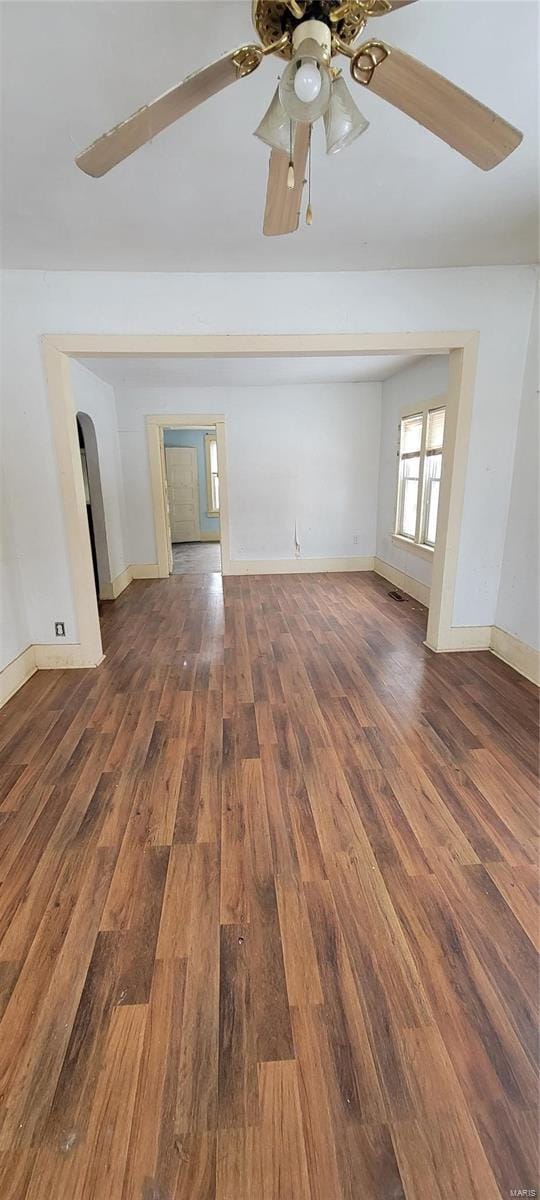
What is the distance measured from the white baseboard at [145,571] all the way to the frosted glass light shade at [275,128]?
16.8 ft

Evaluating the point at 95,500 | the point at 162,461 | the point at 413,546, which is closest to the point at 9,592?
the point at 95,500

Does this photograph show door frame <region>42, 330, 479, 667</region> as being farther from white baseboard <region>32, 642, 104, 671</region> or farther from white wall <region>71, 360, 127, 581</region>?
white wall <region>71, 360, 127, 581</region>

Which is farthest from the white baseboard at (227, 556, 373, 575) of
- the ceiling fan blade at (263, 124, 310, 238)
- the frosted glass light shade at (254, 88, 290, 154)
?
the frosted glass light shade at (254, 88, 290, 154)

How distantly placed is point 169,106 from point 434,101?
61 centimetres

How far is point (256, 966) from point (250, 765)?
2.96 feet

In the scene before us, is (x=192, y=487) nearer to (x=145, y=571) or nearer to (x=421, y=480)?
(x=145, y=571)

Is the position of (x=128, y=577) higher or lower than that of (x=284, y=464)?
lower

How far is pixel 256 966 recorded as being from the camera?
1.28m

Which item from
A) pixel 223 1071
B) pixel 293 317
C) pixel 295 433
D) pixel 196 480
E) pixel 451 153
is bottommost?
pixel 223 1071

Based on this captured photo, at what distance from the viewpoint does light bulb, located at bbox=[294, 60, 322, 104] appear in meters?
0.90

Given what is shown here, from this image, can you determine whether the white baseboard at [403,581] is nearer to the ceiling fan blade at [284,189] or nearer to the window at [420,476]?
the window at [420,476]

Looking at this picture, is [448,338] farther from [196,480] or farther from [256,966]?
[196,480]

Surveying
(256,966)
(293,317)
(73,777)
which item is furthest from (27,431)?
(256,966)

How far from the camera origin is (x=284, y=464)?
577cm
